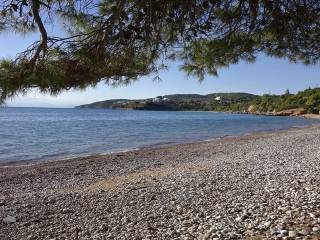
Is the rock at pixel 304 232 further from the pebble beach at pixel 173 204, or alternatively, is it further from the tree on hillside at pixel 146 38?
the tree on hillside at pixel 146 38

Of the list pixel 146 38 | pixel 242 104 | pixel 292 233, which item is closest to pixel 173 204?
pixel 292 233

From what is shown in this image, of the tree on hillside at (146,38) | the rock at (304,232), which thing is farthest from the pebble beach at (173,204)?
the tree on hillside at (146,38)

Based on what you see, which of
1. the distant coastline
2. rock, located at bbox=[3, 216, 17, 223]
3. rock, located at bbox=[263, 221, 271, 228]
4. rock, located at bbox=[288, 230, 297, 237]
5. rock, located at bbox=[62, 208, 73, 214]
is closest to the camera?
rock, located at bbox=[288, 230, 297, 237]

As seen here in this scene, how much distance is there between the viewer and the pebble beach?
6121mm

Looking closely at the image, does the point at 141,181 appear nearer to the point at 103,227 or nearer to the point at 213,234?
the point at 103,227

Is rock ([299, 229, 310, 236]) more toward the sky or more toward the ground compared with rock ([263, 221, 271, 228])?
more toward the sky

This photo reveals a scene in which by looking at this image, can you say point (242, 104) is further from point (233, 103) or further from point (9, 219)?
point (9, 219)

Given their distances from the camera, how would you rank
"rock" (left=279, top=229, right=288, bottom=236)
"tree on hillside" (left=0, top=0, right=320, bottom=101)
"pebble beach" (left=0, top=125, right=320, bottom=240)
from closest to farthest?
"tree on hillside" (left=0, top=0, right=320, bottom=101)
"rock" (left=279, top=229, right=288, bottom=236)
"pebble beach" (left=0, top=125, right=320, bottom=240)

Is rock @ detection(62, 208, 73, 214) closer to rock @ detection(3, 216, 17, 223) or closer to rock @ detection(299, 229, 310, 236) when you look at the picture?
rock @ detection(3, 216, 17, 223)

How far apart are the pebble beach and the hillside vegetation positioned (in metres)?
88.4

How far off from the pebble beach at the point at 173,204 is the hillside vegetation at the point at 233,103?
88392mm

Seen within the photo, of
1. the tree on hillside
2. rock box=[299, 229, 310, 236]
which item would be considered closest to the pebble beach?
rock box=[299, 229, 310, 236]

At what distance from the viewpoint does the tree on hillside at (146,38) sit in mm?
3971

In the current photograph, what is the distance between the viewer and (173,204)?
7.84 metres
